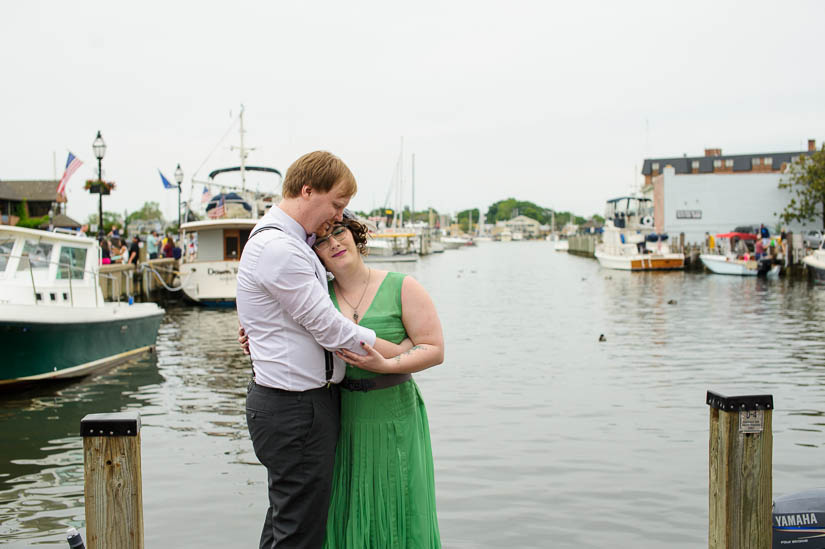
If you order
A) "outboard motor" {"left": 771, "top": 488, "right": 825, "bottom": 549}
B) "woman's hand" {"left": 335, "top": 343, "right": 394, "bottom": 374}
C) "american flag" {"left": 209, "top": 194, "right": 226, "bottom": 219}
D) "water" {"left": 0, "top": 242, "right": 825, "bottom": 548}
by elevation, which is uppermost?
"american flag" {"left": 209, "top": 194, "right": 226, "bottom": 219}

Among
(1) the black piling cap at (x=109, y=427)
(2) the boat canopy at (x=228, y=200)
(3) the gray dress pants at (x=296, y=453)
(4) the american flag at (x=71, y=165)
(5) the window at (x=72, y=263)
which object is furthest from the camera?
(2) the boat canopy at (x=228, y=200)

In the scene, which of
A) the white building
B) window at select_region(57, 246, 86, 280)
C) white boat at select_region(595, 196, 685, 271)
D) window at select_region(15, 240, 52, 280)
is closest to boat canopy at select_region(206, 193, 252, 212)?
window at select_region(57, 246, 86, 280)

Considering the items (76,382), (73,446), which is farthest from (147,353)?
(73,446)

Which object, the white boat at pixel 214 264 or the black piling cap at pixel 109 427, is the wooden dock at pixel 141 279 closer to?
the white boat at pixel 214 264

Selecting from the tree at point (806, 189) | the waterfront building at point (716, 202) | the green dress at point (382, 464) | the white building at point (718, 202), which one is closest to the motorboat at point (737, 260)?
the tree at point (806, 189)

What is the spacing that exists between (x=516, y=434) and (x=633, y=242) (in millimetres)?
50476

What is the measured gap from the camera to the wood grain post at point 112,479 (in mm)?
3296

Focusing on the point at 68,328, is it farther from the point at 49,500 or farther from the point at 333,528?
the point at 333,528

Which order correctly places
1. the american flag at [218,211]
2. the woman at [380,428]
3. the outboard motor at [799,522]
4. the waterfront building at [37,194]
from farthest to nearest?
the waterfront building at [37,194], the american flag at [218,211], the outboard motor at [799,522], the woman at [380,428]

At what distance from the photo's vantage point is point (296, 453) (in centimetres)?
317

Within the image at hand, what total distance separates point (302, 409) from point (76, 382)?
1154 cm

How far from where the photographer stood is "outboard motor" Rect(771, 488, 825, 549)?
155 inches

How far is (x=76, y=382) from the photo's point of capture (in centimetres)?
1323

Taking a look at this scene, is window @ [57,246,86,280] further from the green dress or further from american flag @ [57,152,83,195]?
the green dress
